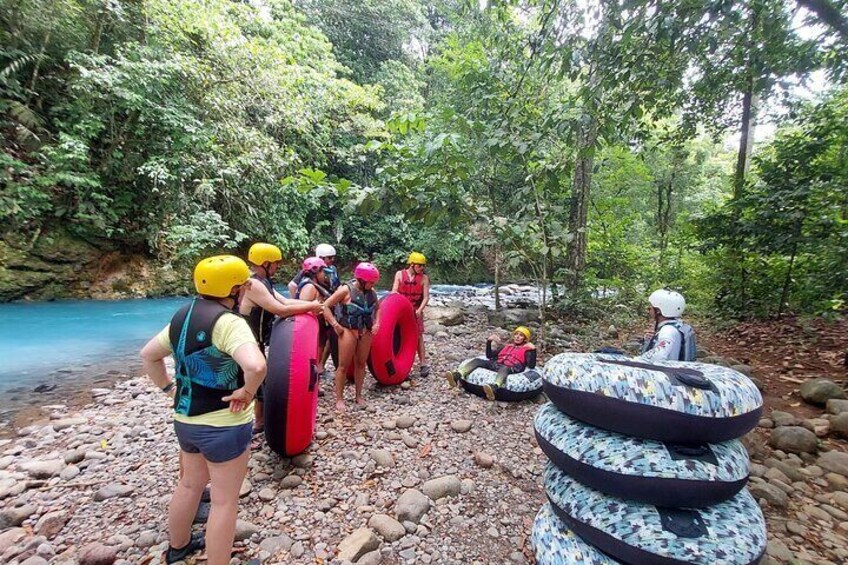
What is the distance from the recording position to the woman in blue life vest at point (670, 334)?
9.02ft

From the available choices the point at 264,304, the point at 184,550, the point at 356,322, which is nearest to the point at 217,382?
the point at 264,304

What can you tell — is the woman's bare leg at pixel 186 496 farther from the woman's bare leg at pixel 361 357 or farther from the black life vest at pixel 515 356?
the black life vest at pixel 515 356

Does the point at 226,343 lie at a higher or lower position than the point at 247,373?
higher

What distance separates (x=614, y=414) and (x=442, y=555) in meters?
1.34

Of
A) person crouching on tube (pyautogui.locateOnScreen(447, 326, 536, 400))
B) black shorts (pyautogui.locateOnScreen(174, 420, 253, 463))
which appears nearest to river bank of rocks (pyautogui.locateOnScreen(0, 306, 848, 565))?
person crouching on tube (pyautogui.locateOnScreen(447, 326, 536, 400))

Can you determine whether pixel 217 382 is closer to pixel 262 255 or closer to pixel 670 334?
pixel 262 255

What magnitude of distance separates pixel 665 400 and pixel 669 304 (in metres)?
1.15

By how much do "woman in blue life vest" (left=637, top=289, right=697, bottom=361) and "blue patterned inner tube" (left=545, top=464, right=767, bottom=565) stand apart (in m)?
0.90

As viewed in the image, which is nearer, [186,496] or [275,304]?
[186,496]

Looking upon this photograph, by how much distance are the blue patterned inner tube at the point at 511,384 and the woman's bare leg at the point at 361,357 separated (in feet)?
4.07

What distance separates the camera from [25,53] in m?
9.14

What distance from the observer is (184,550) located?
89.9 inches

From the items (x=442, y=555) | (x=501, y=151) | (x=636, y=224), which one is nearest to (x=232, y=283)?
(x=442, y=555)

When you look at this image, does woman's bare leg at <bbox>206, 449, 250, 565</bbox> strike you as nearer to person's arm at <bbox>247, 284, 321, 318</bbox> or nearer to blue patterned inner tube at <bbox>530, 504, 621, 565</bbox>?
person's arm at <bbox>247, 284, 321, 318</bbox>
